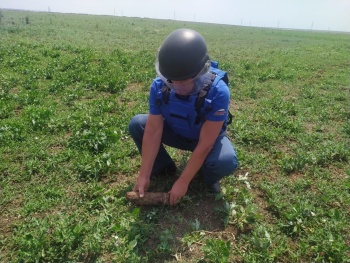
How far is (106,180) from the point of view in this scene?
3.96 m

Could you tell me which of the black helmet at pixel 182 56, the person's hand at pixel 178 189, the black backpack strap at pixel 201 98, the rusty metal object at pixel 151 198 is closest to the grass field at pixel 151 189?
the rusty metal object at pixel 151 198

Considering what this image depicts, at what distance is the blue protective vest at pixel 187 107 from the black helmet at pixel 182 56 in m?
0.29

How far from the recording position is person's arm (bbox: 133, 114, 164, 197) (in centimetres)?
330

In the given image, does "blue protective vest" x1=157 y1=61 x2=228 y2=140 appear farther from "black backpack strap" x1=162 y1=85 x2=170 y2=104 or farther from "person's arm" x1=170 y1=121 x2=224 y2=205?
"person's arm" x1=170 y1=121 x2=224 y2=205

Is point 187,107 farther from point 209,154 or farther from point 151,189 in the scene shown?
point 151,189

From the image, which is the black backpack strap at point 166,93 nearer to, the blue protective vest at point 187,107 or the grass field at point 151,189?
the blue protective vest at point 187,107

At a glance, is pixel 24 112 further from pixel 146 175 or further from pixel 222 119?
pixel 222 119

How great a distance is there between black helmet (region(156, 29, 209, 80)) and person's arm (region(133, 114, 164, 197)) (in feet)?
2.14

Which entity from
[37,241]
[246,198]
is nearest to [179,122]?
[246,198]

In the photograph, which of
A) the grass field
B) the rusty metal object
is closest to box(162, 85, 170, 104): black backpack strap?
the rusty metal object

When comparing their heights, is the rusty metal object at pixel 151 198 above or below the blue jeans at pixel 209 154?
below

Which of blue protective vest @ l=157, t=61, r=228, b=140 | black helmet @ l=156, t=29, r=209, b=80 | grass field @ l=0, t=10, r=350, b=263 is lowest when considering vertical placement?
grass field @ l=0, t=10, r=350, b=263

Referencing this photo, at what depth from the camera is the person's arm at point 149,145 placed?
3.30 metres

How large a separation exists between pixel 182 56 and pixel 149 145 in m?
1.10
